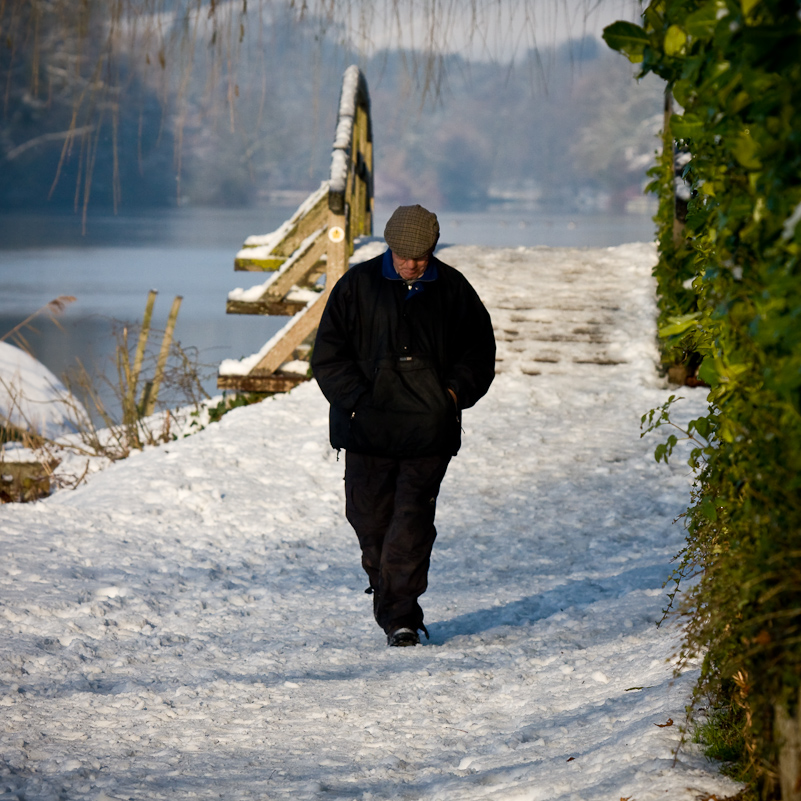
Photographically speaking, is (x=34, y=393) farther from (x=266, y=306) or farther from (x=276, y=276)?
(x=276, y=276)

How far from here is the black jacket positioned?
362 centimetres

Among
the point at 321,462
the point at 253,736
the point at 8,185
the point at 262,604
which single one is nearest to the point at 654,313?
the point at 321,462

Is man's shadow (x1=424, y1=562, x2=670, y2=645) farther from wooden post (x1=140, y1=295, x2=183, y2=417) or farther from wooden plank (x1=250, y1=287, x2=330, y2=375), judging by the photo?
wooden post (x1=140, y1=295, x2=183, y2=417)

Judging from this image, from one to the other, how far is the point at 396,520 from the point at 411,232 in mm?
1143

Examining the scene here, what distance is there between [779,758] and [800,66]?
131 cm

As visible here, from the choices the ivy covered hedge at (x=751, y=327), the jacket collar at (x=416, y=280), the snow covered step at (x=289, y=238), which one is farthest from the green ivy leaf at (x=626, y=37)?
the snow covered step at (x=289, y=238)

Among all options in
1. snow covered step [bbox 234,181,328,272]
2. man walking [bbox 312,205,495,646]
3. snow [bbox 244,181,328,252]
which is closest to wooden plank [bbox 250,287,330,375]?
snow covered step [bbox 234,181,328,272]

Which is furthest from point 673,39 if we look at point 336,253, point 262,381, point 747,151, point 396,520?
point 262,381

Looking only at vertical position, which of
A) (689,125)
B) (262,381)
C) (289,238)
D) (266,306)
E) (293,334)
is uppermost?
(689,125)

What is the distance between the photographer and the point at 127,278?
36.2 metres

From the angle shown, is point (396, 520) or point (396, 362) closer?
point (396, 362)

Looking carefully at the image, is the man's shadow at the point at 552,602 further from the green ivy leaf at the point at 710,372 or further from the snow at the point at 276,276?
the snow at the point at 276,276

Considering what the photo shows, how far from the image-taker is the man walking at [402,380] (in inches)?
142

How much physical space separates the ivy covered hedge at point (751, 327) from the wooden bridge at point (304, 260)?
5783mm
